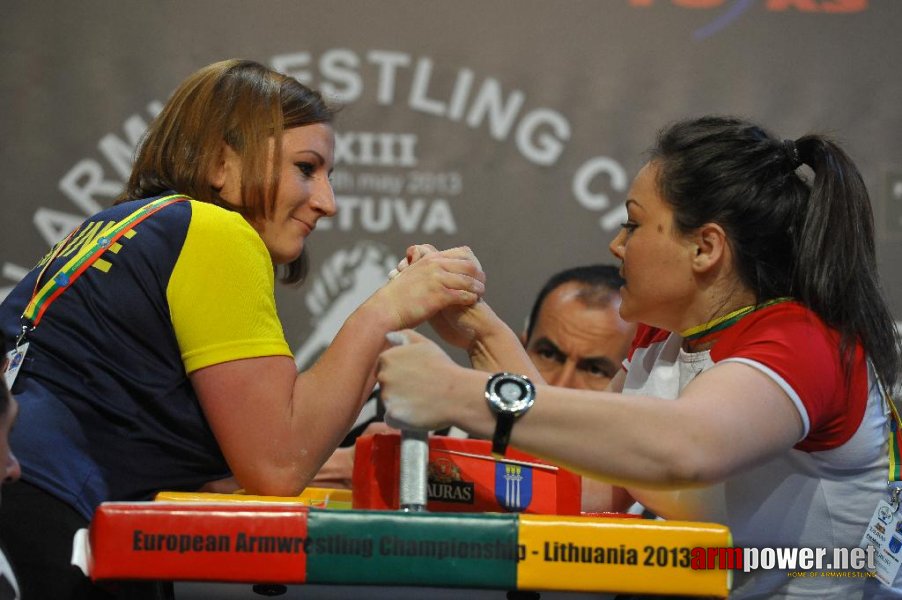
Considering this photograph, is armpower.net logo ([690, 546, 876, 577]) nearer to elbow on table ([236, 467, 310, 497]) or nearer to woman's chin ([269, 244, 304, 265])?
elbow on table ([236, 467, 310, 497])

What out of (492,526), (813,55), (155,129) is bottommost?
(492,526)

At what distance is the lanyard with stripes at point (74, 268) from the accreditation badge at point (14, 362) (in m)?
0.04

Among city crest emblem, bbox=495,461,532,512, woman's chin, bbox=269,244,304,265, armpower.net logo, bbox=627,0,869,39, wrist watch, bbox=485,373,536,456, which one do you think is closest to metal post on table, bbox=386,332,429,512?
wrist watch, bbox=485,373,536,456

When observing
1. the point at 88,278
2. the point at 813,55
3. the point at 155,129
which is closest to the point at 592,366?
the point at 813,55

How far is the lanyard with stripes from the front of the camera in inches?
69.5

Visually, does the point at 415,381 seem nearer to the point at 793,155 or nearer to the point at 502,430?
the point at 502,430

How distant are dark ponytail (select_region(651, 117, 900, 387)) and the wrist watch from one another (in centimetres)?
59

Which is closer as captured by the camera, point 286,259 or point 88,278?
point 88,278

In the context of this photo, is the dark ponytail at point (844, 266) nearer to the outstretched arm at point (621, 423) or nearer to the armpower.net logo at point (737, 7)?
the outstretched arm at point (621, 423)

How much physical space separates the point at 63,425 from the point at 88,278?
0.25 meters

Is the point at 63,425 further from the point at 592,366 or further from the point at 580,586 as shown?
the point at 592,366

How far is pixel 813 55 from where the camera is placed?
11.2 ft

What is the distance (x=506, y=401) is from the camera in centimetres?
145

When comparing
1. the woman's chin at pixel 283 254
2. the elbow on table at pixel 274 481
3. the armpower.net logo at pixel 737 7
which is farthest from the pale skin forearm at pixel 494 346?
the armpower.net logo at pixel 737 7
